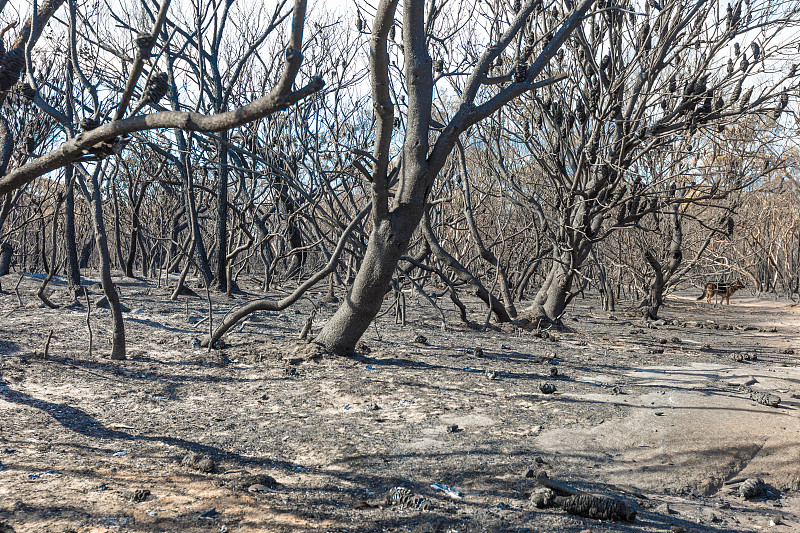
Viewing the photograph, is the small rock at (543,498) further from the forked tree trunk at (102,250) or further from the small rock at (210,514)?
the forked tree trunk at (102,250)

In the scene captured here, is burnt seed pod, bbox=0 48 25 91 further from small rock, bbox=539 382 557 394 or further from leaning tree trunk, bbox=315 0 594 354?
small rock, bbox=539 382 557 394

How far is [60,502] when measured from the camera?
2.37 metres

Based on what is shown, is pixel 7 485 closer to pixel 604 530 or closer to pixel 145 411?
pixel 145 411

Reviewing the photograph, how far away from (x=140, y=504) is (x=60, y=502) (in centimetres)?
33

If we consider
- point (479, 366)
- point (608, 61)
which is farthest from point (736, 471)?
point (608, 61)

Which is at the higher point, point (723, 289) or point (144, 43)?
point (144, 43)

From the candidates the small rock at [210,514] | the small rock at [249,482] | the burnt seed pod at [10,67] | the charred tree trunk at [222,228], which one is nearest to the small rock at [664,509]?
the small rock at [249,482]

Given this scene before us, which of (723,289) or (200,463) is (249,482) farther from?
(723,289)

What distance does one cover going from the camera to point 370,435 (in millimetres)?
3404

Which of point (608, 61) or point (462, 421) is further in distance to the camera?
point (608, 61)

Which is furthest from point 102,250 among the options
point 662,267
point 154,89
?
point 662,267

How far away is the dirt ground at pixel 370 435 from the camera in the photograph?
2.44 meters

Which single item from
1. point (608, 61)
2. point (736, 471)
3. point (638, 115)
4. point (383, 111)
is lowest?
point (736, 471)

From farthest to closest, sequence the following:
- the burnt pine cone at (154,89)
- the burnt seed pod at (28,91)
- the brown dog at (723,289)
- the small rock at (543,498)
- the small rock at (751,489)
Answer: the brown dog at (723,289) → the burnt seed pod at (28,91) → the small rock at (751,489) → the small rock at (543,498) → the burnt pine cone at (154,89)
